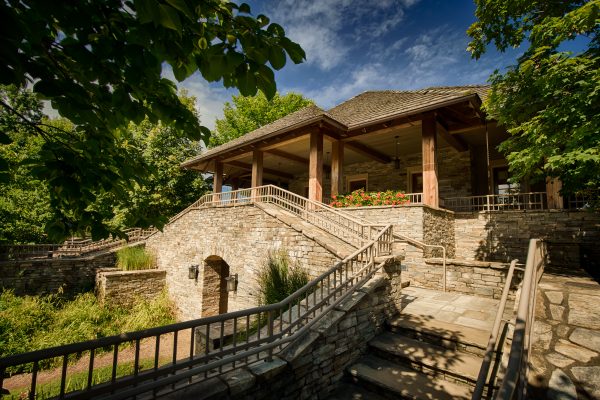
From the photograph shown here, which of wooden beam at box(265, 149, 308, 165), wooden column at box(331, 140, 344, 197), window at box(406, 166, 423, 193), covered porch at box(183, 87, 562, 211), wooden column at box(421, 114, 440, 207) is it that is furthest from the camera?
wooden beam at box(265, 149, 308, 165)

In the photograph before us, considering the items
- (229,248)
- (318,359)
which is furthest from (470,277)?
(229,248)

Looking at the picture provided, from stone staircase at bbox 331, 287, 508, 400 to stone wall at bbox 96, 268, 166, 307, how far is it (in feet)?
39.2

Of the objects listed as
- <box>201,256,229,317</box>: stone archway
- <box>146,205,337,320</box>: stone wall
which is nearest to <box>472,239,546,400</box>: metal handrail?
<box>146,205,337,320</box>: stone wall

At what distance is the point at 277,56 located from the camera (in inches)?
62.7

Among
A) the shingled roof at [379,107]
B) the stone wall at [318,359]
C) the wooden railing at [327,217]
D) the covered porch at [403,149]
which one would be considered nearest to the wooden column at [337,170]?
the covered porch at [403,149]

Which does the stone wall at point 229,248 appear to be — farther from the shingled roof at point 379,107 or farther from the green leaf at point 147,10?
the green leaf at point 147,10

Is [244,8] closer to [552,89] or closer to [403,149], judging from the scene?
[552,89]

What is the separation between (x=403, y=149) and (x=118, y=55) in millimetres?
12768

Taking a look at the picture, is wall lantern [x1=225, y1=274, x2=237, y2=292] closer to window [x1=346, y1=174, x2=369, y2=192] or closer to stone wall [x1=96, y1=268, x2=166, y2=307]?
Answer: stone wall [x1=96, y1=268, x2=166, y2=307]

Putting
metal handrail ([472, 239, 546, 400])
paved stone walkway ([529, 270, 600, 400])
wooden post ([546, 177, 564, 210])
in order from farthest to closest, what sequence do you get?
wooden post ([546, 177, 564, 210]), paved stone walkway ([529, 270, 600, 400]), metal handrail ([472, 239, 546, 400])

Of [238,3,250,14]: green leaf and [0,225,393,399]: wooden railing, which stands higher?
[238,3,250,14]: green leaf

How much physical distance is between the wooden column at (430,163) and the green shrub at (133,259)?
13450 millimetres

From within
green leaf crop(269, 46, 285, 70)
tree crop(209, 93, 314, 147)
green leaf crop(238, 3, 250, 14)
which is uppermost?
tree crop(209, 93, 314, 147)

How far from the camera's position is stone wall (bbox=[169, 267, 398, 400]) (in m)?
2.79
